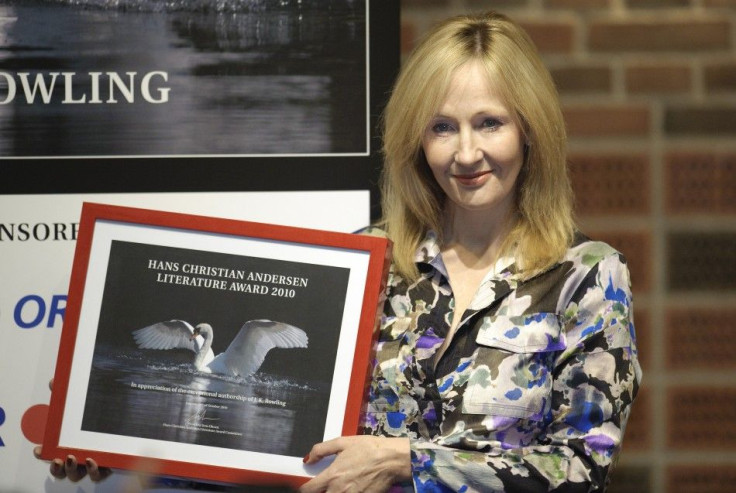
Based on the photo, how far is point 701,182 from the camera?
2514 mm

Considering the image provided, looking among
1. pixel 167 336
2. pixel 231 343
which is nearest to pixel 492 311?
pixel 231 343

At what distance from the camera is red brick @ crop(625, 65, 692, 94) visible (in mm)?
2490

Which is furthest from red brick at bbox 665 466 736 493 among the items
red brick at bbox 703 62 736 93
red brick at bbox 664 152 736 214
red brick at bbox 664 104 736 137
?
red brick at bbox 703 62 736 93

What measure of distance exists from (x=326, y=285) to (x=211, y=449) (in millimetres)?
347

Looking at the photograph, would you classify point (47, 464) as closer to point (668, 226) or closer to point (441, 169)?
point (441, 169)

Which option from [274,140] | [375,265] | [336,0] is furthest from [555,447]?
[336,0]

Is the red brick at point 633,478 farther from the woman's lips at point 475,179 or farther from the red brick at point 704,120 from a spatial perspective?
the woman's lips at point 475,179

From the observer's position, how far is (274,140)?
204 centimetres

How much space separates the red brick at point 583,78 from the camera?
2.48 m

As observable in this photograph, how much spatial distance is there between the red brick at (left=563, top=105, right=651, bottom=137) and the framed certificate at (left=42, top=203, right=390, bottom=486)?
0.97 m

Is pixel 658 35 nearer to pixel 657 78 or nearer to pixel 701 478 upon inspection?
pixel 657 78

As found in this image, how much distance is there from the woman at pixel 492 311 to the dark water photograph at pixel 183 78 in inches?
8.6

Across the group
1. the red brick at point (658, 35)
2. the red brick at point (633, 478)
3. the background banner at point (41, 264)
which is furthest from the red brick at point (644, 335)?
the background banner at point (41, 264)

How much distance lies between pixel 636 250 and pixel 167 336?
1.32 metres
